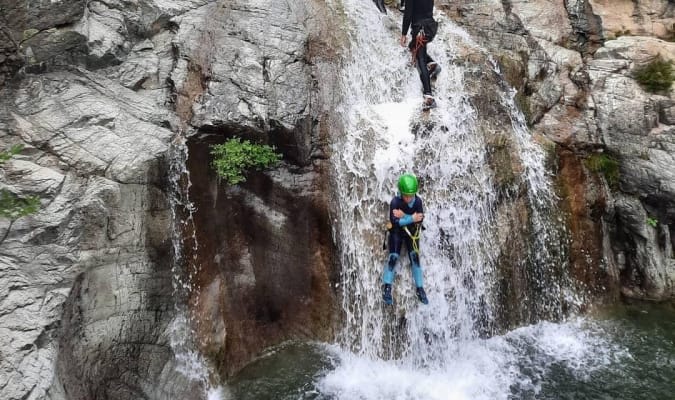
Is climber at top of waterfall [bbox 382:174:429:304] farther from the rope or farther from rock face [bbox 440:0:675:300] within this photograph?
rock face [bbox 440:0:675:300]

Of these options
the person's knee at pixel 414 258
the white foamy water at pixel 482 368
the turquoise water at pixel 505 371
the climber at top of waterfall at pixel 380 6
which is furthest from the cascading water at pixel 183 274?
the climber at top of waterfall at pixel 380 6

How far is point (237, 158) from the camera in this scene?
6254 mm

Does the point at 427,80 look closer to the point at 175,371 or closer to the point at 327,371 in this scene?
the point at 327,371

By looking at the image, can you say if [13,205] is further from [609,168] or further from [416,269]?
[609,168]

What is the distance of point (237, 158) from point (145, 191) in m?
1.40

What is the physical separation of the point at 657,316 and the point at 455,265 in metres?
4.05

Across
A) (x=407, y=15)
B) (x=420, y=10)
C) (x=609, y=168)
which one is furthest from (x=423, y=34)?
(x=609, y=168)

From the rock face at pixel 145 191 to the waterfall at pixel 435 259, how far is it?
56 centimetres

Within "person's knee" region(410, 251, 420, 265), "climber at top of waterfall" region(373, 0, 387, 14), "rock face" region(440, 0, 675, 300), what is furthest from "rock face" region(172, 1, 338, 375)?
"rock face" region(440, 0, 675, 300)

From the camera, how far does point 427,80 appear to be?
7.80 meters

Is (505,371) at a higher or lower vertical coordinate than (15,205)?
lower

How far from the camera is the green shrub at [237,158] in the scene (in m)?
6.21

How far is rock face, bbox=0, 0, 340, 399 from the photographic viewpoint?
4.49 m

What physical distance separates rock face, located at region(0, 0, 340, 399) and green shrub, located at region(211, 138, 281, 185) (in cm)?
18
